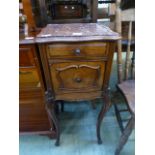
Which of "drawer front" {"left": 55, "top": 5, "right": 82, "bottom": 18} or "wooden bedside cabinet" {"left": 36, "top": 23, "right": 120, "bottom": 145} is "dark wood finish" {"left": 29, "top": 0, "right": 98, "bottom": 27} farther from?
"wooden bedside cabinet" {"left": 36, "top": 23, "right": 120, "bottom": 145}

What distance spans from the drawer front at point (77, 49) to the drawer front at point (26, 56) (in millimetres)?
123

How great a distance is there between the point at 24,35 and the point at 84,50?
0.40m

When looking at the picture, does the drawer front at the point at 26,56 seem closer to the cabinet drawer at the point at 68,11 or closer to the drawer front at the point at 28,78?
the drawer front at the point at 28,78

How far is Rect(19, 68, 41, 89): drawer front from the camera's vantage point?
1235 millimetres

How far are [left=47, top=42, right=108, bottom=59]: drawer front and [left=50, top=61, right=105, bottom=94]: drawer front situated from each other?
54 millimetres

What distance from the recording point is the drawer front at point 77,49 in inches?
41.7

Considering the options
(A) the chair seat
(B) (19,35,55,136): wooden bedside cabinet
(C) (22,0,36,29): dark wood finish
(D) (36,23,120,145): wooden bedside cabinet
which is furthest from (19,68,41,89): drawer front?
(A) the chair seat

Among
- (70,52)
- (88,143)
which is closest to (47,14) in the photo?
(70,52)

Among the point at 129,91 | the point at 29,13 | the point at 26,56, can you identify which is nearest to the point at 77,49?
the point at 26,56

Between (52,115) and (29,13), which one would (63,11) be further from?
(52,115)

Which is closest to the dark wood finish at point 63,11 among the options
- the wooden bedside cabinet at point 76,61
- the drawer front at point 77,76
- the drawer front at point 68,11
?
the drawer front at point 68,11

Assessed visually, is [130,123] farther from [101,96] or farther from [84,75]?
[84,75]

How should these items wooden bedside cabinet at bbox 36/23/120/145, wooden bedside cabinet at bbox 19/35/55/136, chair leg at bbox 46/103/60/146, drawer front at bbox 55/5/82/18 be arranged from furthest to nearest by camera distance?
drawer front at bbox 55/5/82/18
chair leg at bbox 46/103/60/146
wooden bedside cabinet at bbox 19/35/55/136
wooden bedside cabinet at bbox 36/23/120/145
